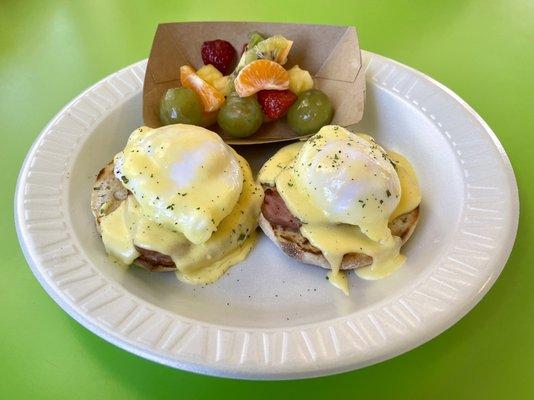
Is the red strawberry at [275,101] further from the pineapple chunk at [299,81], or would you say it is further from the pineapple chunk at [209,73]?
the pineapple chunk at [209,73]

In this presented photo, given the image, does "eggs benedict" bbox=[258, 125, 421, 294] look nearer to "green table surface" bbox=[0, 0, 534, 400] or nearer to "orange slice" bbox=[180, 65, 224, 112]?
"green table surface" bbox=[0, 0, 534, 400]

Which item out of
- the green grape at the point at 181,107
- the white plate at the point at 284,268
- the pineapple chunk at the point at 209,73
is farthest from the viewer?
the pineapple chunk at the point at 209,73

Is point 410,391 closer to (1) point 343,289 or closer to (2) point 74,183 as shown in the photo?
(1) point 343,289

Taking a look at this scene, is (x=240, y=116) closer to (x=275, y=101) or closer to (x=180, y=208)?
(x=275, y=101)

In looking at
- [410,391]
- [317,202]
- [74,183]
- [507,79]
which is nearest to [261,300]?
[317,202]

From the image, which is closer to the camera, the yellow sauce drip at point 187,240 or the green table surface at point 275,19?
the green table surface at point 275,19

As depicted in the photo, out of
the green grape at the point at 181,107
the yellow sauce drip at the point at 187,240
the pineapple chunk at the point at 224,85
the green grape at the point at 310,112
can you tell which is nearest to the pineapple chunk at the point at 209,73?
the pineapple chunk at the point at 224,85

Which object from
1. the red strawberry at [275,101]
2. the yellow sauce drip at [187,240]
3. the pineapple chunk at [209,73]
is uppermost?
the red strawberry at [275,101]
